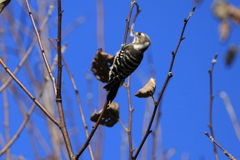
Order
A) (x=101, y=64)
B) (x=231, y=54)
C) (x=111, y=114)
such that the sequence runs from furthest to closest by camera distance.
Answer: (x=101, y=64)
(x=111, y=114)
(x=231, y=54)

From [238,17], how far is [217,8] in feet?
0.41

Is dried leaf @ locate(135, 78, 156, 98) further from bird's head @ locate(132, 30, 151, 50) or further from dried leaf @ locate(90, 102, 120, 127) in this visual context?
bird's head @ locate(132, 30, 151, 50)

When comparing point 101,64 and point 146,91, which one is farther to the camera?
point 101,64

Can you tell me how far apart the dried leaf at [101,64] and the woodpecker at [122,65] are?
0.06 meters

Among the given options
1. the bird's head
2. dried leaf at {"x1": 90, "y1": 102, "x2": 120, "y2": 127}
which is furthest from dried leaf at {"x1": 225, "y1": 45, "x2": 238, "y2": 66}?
the bird's head

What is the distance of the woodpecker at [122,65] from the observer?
268 centimetres

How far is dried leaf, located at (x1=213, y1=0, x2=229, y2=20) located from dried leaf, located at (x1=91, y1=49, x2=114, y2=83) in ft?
4.29

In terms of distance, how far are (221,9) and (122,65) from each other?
1.42m

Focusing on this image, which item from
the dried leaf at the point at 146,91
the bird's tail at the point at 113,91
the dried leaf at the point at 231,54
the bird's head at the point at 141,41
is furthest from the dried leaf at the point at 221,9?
the bird's head at the point at 141,41

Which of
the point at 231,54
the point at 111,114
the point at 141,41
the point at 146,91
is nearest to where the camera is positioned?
the point at 231,54

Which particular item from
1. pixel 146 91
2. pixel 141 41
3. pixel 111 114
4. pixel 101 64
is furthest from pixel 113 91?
pixel 141 41

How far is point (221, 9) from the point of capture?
1.54 m

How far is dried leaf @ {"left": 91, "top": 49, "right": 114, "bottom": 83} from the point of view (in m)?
2.76

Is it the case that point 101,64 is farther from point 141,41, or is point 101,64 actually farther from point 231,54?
point 231,54
